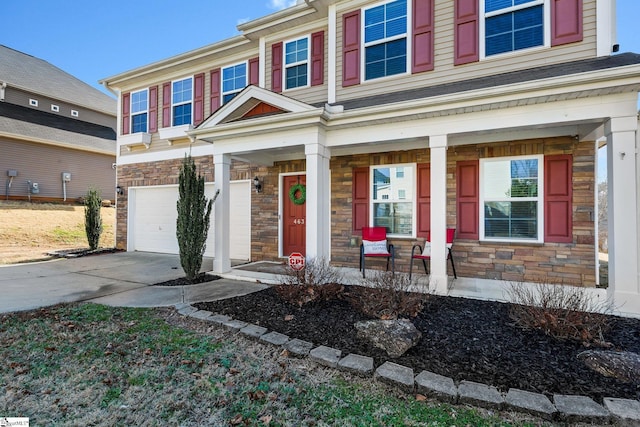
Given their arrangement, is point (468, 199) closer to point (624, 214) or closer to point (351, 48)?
point (624, 214)

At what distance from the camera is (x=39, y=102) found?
17.0m

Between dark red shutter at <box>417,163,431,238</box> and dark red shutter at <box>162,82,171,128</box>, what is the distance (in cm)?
743

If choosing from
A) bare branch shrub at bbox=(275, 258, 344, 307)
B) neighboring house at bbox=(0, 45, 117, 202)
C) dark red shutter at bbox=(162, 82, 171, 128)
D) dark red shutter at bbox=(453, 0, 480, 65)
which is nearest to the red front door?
bare branch shrub at bbox=(275, 258, 344, 307)

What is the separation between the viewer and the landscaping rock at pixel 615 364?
96.5 inches

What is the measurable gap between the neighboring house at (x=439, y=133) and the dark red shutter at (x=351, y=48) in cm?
2

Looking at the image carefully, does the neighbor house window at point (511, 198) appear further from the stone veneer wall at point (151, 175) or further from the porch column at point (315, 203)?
the stone veneer wall at point (151, 175)

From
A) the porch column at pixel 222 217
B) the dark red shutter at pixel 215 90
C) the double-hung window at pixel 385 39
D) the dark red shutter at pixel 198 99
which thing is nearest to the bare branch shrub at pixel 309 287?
the porch column at pixel 222 217

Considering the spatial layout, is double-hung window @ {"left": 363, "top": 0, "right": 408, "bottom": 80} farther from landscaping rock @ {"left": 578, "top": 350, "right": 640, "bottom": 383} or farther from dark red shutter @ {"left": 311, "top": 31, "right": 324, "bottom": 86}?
landscaping rock @ {"left": 578, "top": 350, "right": 640, "bottom": 383}

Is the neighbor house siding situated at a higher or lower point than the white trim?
lower

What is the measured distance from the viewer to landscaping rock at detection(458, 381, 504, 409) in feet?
7.27

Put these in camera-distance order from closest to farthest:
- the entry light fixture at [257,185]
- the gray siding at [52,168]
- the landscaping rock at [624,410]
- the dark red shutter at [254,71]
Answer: the landscaping rock at [624,410] < the dark red shutter at [254,71] < the entry light fixture at [257,185] < the gray siding at [52,168]

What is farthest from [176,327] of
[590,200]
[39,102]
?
[39,102]

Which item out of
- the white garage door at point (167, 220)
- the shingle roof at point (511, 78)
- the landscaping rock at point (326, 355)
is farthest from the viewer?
the white garage door at point (167, 220)

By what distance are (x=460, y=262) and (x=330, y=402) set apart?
15.2 ft
